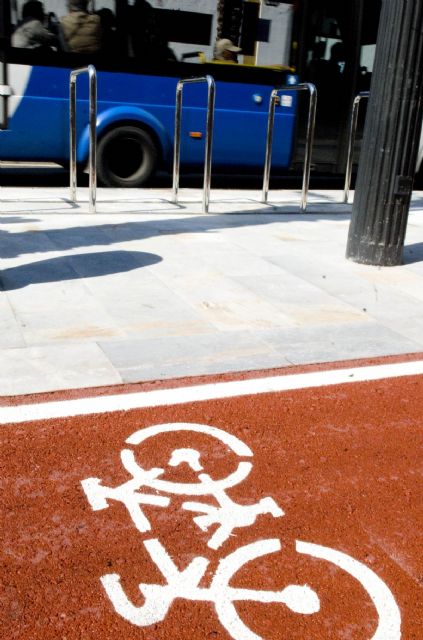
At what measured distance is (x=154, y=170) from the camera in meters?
11.0

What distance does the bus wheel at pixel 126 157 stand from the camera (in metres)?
10.6

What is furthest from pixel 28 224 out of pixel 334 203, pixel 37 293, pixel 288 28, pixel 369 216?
pixel 288 28

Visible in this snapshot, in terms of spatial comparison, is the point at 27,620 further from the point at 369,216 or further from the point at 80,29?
the point at 80,29

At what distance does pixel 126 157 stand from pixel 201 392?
776cm

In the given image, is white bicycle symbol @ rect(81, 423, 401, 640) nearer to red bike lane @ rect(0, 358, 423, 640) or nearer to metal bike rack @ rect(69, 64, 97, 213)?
red bike lane @ rect(0, 358, 423, 640)

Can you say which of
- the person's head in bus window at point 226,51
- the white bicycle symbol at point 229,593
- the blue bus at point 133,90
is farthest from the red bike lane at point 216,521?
the person's head in bus window at point 226,51

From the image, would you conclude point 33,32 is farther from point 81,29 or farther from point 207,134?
point 207,134

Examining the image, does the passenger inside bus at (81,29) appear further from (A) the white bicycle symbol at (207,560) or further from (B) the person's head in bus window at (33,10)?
(A) the white bicycle symbol at (207,560)

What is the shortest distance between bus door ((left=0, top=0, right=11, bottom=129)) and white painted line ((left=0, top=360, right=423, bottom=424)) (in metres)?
7.19

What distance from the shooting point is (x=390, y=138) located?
20.2 feet

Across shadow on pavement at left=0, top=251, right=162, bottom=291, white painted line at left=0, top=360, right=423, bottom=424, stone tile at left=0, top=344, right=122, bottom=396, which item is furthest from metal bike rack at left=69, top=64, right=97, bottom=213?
white painted line at left=0, top=360, right=423, bottom=424

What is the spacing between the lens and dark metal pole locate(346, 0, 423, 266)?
233 inches

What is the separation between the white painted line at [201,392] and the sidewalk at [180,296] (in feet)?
0.59

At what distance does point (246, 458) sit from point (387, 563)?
80cm
